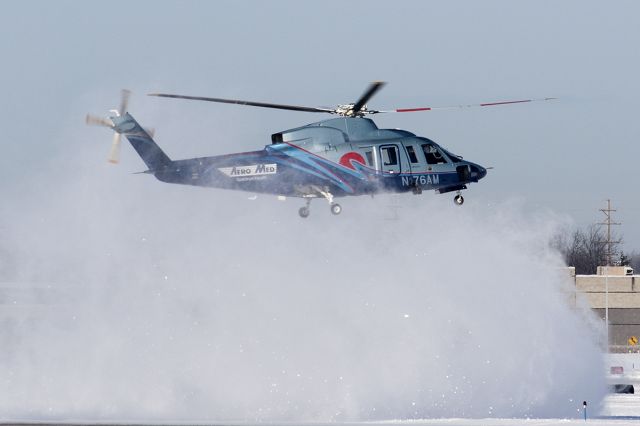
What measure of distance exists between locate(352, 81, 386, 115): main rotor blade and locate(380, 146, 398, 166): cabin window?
69.0 inches

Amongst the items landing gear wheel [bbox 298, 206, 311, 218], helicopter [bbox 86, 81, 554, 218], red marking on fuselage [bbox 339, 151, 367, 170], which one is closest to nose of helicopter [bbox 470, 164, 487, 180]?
helicopter [bbox 86, 81, 554, 218]

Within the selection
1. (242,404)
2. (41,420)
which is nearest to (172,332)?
(242,404)

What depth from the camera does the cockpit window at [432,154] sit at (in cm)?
4738

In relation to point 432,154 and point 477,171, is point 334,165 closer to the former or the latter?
point 432,154

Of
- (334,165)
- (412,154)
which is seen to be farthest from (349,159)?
(412,154)

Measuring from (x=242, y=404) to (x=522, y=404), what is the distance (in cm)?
851

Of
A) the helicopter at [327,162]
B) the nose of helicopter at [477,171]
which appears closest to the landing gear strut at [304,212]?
the helicopter at [327,162]

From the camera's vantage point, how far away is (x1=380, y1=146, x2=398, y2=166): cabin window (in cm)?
4656

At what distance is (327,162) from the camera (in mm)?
45938

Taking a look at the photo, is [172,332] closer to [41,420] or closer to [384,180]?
[41,420]

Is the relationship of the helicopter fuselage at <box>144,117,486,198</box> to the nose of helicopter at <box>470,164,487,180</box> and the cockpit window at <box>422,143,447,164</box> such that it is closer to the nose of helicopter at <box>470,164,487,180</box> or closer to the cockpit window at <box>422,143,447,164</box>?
the cockpit window at <box>422,143,447,164</box>

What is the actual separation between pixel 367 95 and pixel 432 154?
419 cm

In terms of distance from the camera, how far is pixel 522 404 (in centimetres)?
3912

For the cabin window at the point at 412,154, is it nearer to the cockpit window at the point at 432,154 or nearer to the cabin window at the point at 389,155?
the cockpit window at the point at 432,154
